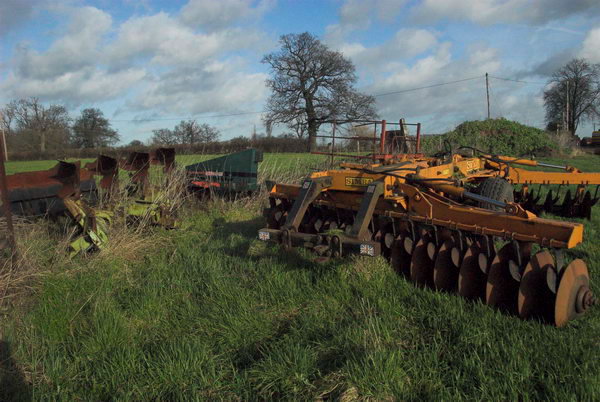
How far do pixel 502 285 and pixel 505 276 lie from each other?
0.08 metres

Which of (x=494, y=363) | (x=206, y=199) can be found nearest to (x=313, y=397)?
(x=494, y=363)

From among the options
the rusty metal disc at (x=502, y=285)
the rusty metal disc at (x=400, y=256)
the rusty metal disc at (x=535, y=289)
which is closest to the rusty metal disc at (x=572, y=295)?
the rusty metal disc at (x=535, y=289)

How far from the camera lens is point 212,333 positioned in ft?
12.5

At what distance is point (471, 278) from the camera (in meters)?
4.03

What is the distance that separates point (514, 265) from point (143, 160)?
18.8ft

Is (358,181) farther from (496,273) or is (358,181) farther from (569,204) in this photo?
(569,204)

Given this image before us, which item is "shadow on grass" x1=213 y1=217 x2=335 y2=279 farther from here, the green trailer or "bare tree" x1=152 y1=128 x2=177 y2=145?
"bare tree" x1=152 y1=128 x2=177 y2=145

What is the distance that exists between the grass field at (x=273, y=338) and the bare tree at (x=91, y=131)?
1357 inches

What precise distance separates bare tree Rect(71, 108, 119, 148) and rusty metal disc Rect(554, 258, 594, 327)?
122ft

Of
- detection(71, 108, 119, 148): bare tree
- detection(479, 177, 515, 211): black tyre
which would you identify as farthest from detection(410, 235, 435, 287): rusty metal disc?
detection(71, 108, 119, 148): bare tree

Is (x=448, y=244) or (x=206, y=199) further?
(x=206, y=199)

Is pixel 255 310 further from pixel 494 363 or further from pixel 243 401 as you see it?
pixel 494 363

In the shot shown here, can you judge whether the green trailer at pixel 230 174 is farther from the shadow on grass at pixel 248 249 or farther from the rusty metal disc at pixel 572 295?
the rusty metal disc at pixel 572 295

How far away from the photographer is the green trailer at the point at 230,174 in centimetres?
873
